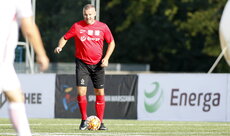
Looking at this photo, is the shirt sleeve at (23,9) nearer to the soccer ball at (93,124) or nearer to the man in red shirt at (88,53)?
the soccer ball at (93,124)

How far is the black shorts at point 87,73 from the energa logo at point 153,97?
5699mm

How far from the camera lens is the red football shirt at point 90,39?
43.7 feet

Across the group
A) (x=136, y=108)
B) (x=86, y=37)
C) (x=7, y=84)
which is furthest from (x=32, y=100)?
(x=7, y=84)

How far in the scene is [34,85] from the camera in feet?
66.1

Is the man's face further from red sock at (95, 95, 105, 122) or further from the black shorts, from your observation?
red sock at (95, 95, 105, 122)

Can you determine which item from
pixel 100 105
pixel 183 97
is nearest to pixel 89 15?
pixel 100 105

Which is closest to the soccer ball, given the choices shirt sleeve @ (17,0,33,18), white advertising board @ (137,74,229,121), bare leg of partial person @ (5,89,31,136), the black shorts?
the black shorts

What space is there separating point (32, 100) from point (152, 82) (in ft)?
10.8

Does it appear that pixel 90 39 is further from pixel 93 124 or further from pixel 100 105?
pixel 93 124

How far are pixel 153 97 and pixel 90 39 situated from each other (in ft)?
19.7

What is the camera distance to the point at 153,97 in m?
19.1

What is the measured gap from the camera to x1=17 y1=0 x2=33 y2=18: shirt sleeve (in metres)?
6.88

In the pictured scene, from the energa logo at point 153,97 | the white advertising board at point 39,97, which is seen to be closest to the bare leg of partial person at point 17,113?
the energa logo at point 153,97

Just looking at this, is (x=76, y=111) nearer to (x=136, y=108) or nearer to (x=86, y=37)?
(x=136, y=108)
